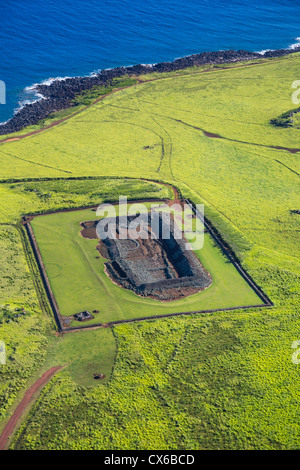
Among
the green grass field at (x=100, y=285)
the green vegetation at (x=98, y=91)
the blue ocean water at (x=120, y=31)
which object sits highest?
the blue ocean water at (x=120, y=31)

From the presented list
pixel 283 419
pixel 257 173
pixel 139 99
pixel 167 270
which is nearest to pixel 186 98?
pixel 139 99

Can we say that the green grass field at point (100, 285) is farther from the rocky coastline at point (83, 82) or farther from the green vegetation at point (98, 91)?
the green vegetation at point (98, 91)

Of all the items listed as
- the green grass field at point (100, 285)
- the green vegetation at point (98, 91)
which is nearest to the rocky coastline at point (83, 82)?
the green vegetation at point (98, 91)

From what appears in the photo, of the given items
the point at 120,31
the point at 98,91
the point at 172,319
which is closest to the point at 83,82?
→ the point at 98,91

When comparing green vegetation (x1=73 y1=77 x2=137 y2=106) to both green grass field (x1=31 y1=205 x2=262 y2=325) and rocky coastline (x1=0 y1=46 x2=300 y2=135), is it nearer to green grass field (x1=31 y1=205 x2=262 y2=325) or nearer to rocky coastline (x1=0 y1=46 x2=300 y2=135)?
rocky coastline (x1=0 y1=46 x2=300 y2=135)

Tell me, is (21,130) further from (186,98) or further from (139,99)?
(186,98)
